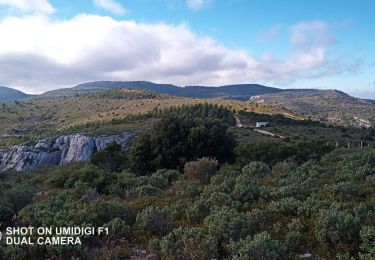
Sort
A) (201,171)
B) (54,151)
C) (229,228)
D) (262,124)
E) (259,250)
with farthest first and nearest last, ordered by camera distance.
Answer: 1. (262,124)
2. (54,151)
3. (201,171)
4. (229,228)
5. (259,250)

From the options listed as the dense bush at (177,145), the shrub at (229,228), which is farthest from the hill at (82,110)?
the shrub at (229,228)

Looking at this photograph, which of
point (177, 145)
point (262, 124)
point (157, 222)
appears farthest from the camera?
point (262, 124)

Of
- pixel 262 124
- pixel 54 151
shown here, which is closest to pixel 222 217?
pixel 54 151

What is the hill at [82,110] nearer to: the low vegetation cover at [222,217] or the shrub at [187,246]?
the low vegetation cover at [222,217]

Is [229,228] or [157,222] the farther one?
[157,222]

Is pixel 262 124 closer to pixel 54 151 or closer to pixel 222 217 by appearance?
pixel 54 151

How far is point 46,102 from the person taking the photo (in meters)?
189

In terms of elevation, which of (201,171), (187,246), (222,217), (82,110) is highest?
(222,217)

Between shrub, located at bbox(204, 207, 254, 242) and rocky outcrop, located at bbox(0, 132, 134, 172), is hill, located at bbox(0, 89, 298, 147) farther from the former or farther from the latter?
shrub, located at bbox(204, 207, 254, 242)

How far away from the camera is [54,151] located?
7938cm

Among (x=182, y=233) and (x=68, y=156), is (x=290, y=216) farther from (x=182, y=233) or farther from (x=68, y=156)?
(x=68, y=156)

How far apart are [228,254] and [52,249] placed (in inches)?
134

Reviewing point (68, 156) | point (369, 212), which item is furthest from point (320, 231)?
point (68, 156)

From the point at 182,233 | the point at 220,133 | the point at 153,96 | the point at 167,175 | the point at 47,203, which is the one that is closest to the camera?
the point at 182,233
